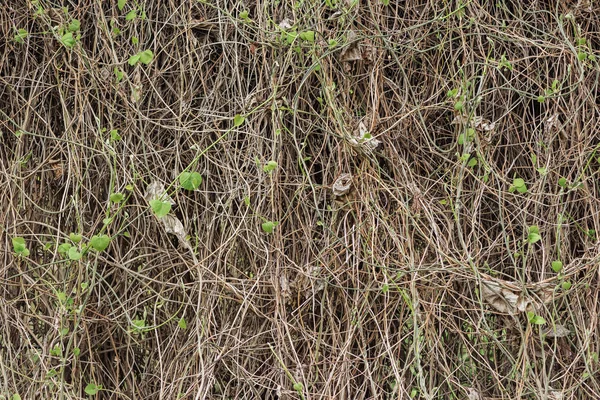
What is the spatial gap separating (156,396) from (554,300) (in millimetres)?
1165

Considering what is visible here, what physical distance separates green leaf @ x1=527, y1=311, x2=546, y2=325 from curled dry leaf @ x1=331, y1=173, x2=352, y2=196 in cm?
61

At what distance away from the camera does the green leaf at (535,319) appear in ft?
6.50

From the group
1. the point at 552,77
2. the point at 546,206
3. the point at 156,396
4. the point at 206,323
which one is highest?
the point at 552,77

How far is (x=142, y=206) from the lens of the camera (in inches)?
84.8

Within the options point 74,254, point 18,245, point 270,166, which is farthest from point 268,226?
point 18,245

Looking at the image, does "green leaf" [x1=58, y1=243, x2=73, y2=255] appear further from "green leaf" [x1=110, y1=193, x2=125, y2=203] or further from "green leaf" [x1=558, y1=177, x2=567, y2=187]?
"green leaf" [x1=558, y1=177, x2=567, y2=187]

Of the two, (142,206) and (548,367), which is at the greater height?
(142,206)

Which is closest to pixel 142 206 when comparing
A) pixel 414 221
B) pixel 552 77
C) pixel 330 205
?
pixel 330 205

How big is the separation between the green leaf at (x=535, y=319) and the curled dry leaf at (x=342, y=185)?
23.9 inches

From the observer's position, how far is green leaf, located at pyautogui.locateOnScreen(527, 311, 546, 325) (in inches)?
78.0

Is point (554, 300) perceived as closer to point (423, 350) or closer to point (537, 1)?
point (423, 350)

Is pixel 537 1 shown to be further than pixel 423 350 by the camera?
Yes

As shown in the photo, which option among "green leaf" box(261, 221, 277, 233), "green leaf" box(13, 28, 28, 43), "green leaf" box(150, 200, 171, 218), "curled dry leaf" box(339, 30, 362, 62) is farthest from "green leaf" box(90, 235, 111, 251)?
"curled dry leaf" box(339, 30, 362, 62)

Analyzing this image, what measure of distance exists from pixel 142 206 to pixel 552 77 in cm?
130
